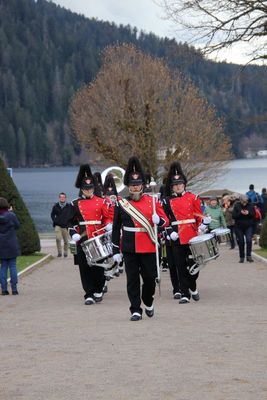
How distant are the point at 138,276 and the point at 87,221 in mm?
2427

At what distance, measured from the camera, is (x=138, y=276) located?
1243 centimetres

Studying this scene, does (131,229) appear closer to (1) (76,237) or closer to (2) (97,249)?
(2) (97,249)

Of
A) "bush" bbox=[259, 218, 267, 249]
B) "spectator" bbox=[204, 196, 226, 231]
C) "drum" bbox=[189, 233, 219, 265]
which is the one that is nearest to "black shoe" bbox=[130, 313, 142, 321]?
"drum" bbox=[189, 233, 219, 265]

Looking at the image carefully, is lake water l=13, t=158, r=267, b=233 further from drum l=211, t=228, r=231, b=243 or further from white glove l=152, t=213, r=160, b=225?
white glove l=152, t=213, r=160, b=225

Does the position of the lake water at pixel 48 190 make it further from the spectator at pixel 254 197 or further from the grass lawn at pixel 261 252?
the grass lawn at pixel 261 252

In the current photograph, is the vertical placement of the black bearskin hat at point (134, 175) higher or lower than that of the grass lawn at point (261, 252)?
higher

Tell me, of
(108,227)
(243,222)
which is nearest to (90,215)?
(108,227)

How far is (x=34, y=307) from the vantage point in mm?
14352

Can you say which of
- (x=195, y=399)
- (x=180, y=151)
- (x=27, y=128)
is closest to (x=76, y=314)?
(x=195, y=399)

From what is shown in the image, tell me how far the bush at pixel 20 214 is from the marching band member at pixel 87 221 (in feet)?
37.6

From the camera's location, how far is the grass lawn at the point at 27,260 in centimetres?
2277

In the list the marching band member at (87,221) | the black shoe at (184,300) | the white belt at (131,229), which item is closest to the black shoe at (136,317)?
the white belt at (131,229)

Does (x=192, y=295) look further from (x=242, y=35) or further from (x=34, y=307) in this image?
(x=242, y=35)

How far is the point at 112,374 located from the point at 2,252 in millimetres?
8534
